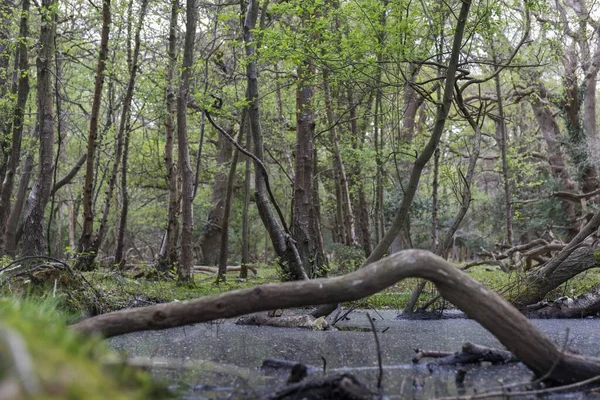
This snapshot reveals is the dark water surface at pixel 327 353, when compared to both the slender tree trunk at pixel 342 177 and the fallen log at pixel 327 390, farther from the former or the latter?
the slender tree trunk at pixel 342 177

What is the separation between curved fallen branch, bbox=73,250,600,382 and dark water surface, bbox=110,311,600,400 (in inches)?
8.2

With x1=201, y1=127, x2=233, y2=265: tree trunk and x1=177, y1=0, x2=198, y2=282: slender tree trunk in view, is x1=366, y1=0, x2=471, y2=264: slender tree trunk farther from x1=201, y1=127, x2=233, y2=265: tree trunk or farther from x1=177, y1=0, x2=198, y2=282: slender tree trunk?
x1=201, y1=127, x2=233, y2=265: tree trunk

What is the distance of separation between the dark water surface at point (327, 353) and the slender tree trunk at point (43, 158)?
13.0 ft

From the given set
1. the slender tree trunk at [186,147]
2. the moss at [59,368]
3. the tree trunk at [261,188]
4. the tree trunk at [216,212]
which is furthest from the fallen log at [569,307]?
the tree trunk at [216,212]

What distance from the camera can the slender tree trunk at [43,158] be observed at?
32.2 feet

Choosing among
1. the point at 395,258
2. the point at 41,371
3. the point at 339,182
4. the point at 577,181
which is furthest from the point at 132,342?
the point at 577,181

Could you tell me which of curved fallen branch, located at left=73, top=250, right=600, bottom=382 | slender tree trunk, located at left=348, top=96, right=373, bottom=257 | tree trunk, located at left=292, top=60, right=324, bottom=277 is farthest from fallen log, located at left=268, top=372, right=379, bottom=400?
slender tree trunk, located at left=348, top=96, right=373, bottom=257

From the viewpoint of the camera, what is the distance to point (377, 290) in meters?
3.38

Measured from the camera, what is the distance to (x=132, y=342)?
5910mm

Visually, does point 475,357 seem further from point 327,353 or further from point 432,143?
point 432,143

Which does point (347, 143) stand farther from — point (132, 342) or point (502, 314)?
point (502, 314)

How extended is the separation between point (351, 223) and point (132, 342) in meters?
10.7

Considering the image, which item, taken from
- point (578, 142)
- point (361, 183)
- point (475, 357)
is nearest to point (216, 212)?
point (361, 183)

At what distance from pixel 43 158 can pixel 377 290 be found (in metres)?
8.55
